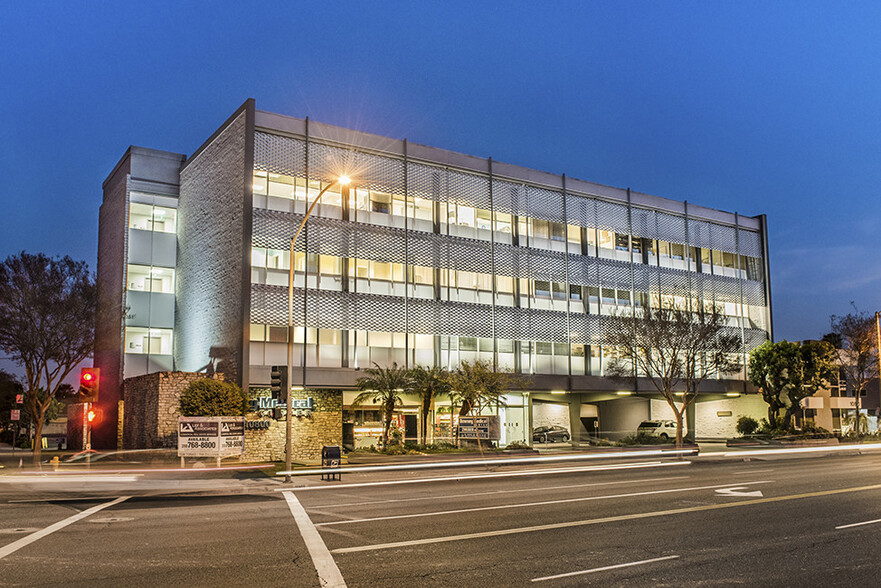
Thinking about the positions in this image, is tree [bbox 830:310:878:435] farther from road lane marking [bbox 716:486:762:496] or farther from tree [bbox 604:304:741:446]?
road lane marking [bbox 716:486:762:496]

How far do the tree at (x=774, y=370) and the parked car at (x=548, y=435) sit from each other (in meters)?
16.6

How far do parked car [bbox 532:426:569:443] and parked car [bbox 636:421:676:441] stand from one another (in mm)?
4948

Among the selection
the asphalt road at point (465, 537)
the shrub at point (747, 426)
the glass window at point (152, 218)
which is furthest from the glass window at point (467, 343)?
the asphalt road at point (465, 537)

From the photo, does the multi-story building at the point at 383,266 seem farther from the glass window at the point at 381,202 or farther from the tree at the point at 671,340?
the tree at the point at 671,340

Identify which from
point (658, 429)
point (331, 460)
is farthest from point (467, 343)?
point (331, 460)

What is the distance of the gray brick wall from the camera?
42250mm

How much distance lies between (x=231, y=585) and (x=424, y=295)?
3914cm

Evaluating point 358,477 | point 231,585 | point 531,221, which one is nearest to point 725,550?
point 231,585

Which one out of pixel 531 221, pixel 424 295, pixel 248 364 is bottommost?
pixel 248 364

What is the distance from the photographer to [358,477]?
2805cm

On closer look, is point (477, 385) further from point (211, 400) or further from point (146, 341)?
point (146, 341)

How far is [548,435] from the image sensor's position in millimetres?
51156

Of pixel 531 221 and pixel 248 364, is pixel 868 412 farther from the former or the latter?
pixel 248 364

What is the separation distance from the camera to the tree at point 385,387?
40.9 m
